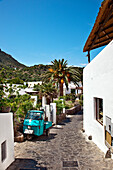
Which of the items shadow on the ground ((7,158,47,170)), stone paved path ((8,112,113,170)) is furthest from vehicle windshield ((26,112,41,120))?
shadow on the ground ((7,158,47,170))

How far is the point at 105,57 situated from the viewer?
606cm

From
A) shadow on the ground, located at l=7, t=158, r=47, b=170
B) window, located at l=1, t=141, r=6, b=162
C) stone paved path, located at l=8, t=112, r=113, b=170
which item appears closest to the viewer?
window, located at l=1, t=141, r=6, b=162

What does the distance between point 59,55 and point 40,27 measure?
33.7ft

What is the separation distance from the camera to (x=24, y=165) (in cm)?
542

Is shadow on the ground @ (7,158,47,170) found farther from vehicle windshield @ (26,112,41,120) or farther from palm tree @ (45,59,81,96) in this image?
palm tree @ (45,59,81,96)

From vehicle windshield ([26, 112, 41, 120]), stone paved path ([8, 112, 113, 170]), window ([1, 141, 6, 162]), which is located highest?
vehicle windshield ([26, 112, 41, 120])

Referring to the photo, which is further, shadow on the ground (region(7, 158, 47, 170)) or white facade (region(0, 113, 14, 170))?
shadow on the ground (region(7, 158, 47, 170))

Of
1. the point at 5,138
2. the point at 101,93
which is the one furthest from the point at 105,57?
the point at 5,138

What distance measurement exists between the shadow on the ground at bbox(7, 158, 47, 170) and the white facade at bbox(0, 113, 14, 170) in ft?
0.58

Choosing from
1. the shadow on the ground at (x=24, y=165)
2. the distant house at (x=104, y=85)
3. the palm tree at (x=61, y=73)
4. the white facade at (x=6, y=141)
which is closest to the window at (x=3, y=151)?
the white facade at (x=6, y=141)

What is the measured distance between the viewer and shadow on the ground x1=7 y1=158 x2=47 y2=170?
5.20m

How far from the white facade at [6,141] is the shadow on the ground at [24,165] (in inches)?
6.9

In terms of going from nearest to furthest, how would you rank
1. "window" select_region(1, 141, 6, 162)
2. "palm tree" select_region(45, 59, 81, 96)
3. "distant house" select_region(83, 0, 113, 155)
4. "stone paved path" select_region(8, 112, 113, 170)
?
"window" select_region(1, 141, 6, 162) < "stone paved path" select_region(8, 112, 113, 170) < "distant house" select_region(83, 0, 113, 155) < "palm tree" select_region(45, 59, 81, 96)

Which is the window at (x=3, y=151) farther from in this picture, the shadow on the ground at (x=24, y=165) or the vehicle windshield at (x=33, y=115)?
the vehicle windshield at (x=33, y=115)
